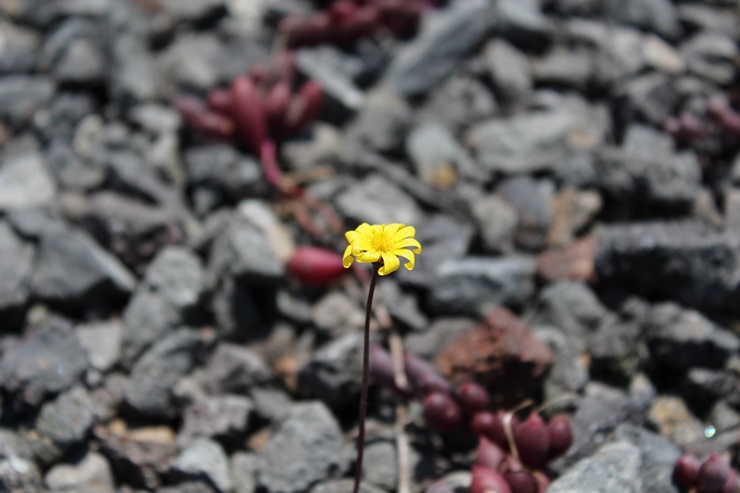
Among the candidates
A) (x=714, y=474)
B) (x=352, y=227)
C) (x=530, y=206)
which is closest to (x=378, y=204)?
(x=352, y=227)

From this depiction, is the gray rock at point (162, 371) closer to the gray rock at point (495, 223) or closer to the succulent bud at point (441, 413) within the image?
the succulent bud at point (441, 413)

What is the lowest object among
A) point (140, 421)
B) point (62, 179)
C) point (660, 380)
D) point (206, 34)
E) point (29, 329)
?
point (660, 380)

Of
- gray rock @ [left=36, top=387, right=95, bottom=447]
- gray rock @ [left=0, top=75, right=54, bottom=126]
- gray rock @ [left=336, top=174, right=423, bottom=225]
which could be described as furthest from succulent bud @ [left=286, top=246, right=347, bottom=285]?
gray rock @ [left=0, top=75, right=54, bottom=126]

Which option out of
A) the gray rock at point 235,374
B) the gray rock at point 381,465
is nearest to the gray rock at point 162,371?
the gray rock at point 235,374

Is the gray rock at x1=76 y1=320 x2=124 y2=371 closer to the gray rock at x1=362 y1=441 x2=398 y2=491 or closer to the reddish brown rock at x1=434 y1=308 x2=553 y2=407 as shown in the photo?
the gray rock at x1=362 y1=441 x2=398 y2=491

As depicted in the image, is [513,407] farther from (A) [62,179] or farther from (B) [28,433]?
(A) [62,179]

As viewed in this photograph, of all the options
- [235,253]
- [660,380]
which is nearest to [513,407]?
[660,380]

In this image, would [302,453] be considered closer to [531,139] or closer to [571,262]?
[571,262]
